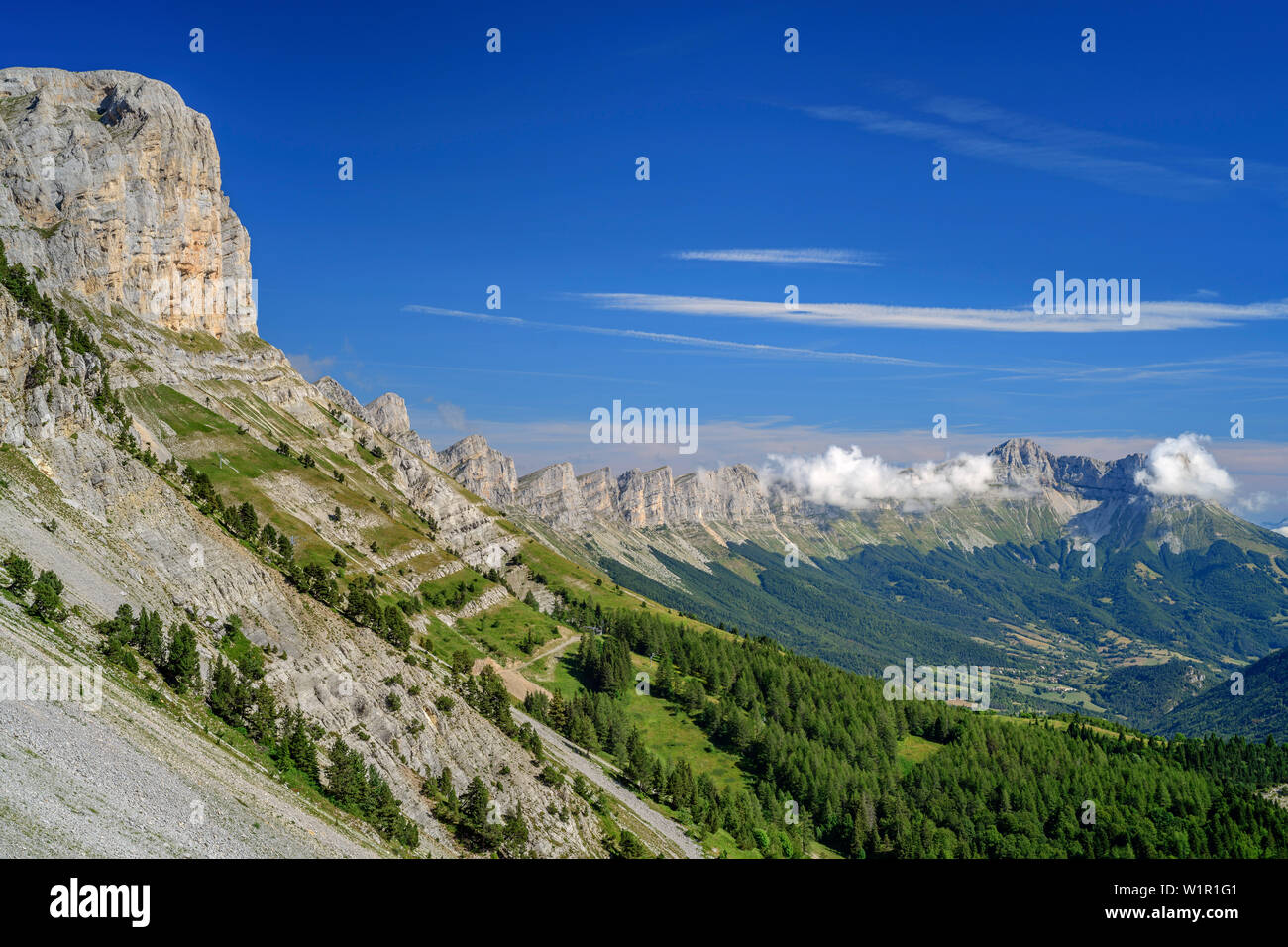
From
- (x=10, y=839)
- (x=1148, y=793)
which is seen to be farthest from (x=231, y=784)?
(x=1148, y=793)

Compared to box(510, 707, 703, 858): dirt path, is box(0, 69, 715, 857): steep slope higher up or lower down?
higher up

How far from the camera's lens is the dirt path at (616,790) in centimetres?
11450

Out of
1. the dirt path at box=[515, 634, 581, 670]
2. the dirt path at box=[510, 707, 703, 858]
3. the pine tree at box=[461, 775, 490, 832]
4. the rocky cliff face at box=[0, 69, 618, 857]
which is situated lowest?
the dirt path at box=[510, 707, 703, 858]

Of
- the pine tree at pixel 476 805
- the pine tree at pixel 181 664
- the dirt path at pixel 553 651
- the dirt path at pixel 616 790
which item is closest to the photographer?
the pine tree at pixel 181 664

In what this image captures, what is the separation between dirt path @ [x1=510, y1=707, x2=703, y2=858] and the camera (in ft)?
376

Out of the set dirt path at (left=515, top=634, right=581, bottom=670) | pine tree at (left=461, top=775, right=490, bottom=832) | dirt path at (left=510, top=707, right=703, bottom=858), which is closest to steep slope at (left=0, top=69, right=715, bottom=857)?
pine tree at (left=461, top=775, right=490, bottom=832)

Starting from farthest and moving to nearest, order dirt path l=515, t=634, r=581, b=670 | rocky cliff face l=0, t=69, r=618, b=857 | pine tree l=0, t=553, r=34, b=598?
1. dirt path l=515, t=634, r=581, b=670
2. pine tree l=0, t=553, r=34, b=598
3. rocky cliff face l=0, t=69, r=618, b=857

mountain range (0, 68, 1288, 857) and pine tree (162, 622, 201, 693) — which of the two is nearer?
mountain range (0, 68, 1288, 857)

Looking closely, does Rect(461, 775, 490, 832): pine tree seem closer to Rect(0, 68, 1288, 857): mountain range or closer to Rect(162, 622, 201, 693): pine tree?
Rect(0, 68, 1288, 857): mountain range

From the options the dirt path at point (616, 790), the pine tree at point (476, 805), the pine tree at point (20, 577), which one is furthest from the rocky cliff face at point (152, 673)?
the dirt path at point (616, 790)

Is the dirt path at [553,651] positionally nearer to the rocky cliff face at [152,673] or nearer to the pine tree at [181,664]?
the rocky cliff face at [152,673]

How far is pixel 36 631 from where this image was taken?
201 ft
